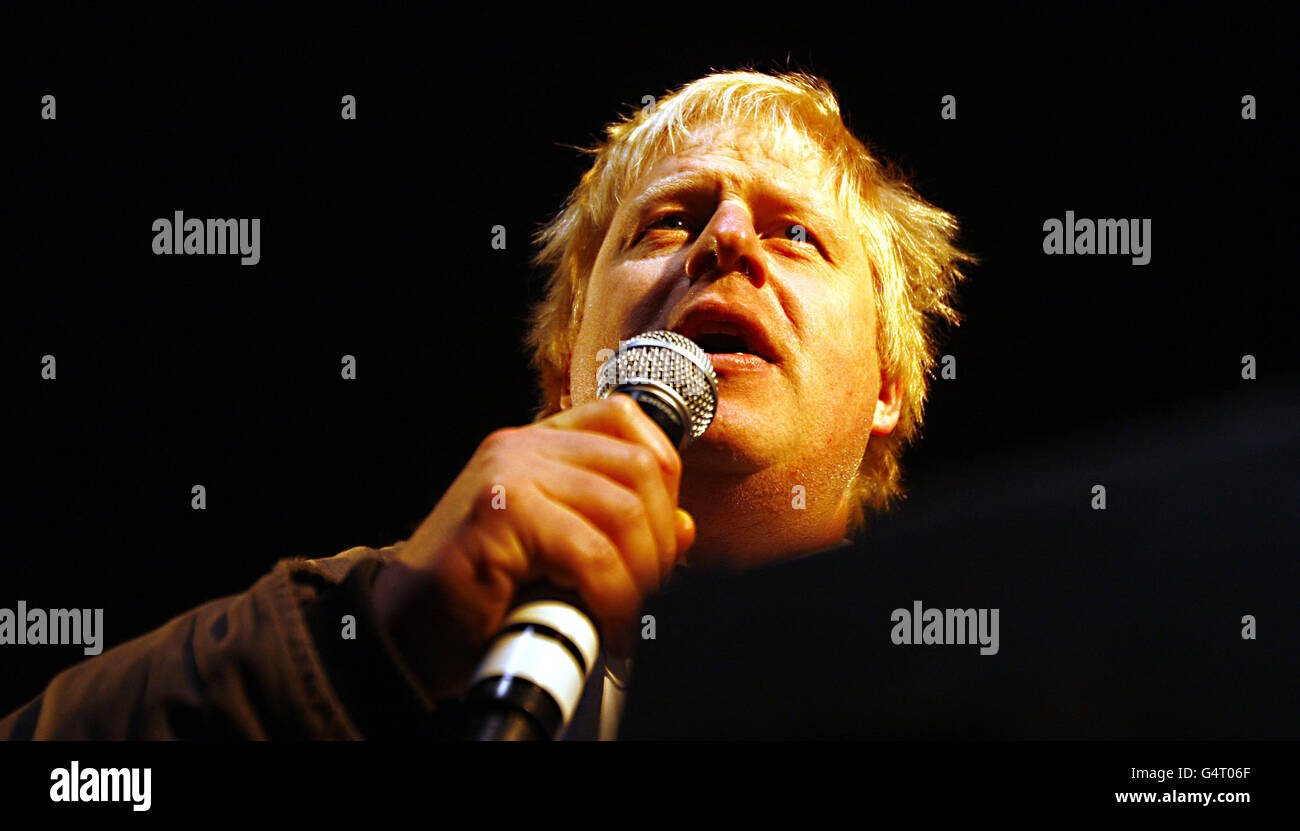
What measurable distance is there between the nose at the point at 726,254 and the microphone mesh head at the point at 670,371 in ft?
1.46

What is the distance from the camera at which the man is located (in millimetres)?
927

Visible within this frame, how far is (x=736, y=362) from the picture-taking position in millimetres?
1502

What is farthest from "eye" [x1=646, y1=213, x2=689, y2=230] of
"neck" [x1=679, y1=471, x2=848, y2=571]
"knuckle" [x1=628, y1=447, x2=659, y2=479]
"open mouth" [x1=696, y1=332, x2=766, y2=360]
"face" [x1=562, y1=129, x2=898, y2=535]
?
"knuckle" [x1=628, y1=447, x2=659, y2=479]

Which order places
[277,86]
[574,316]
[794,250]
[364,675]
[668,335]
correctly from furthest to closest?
1. [574,316]
2. [277,86]
3. [794,250]
4. [668,335]
5. [364,675]

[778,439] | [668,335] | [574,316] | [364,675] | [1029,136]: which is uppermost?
[1029,136]

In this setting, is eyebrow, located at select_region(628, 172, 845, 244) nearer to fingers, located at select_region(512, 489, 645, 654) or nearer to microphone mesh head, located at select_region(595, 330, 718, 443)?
microphone mesh head, located at select_region(595, 330, 718, 443)

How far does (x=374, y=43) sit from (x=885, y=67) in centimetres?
108

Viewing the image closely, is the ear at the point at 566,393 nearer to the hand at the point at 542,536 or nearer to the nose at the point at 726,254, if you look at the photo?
the nose at the point at 726,254

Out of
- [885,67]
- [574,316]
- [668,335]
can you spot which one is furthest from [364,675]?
[885,67]

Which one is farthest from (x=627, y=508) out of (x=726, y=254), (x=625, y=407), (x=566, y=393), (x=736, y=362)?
(x=566, y=393)

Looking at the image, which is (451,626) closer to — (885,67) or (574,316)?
(574,316)

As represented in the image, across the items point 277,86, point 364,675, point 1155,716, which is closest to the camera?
point 364,675

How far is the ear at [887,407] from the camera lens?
1919 mm

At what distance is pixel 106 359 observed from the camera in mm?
1952
